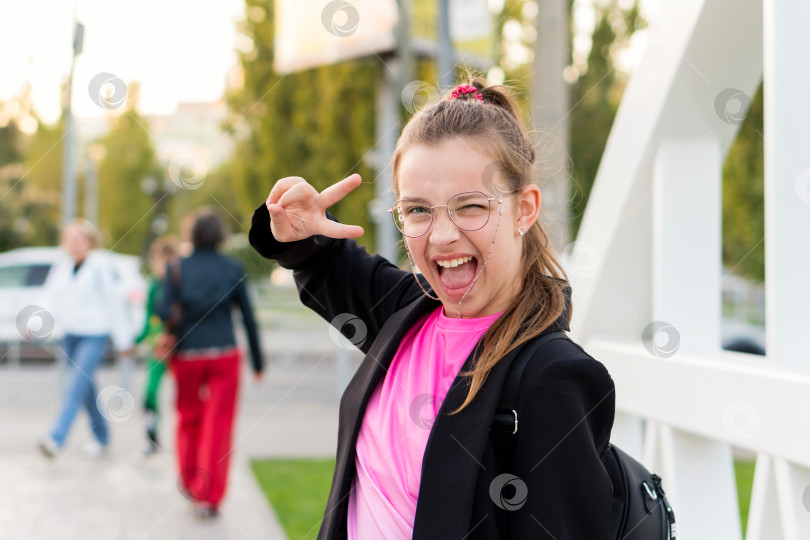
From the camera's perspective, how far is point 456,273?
5.38 feet

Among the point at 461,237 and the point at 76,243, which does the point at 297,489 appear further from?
the point at 461,237

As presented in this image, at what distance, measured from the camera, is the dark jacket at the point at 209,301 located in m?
5.60

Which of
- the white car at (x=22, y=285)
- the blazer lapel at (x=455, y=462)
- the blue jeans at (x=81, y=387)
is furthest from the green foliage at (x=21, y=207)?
the blazer lapel at (x=455, y=462)

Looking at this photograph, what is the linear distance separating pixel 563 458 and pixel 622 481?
231 millimetres

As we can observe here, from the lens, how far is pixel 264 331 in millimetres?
20469

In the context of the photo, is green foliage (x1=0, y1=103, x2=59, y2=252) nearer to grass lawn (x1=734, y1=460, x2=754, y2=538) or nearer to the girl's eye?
grass lawn (x1=734, y1=460, x2=754, y2=538)

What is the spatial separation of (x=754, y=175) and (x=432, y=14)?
23.7 feet

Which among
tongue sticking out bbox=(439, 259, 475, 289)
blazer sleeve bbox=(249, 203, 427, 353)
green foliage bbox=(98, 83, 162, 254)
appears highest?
tongue sticking out bbox=(439, 259, 475, 289)

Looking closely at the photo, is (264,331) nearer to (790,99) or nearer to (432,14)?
(432,14)

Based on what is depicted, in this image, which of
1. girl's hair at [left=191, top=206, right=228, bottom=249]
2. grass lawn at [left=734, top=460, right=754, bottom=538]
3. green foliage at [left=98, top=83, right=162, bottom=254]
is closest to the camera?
grass lawn at [left=734, top=460, right=754, bottom=538]

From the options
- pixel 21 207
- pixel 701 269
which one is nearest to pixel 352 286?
pixel 701 269

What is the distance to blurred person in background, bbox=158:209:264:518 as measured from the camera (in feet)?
18.0

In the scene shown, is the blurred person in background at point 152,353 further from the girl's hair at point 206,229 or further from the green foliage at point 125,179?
the green foliage at point 125,179

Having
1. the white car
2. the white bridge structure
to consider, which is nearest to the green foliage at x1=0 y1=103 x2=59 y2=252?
the white car
